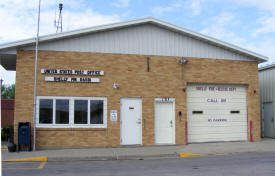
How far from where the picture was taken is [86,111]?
15.0m

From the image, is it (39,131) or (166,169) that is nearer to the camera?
(166,169)

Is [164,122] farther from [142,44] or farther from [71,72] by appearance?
[71,72]

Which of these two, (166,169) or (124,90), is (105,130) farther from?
(166,169)

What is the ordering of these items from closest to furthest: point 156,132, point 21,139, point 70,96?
1. point 21,139
2. point 70,96
3. point 156,132

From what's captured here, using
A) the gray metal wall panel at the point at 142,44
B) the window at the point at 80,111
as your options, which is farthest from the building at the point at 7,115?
the gray metal wall panel at the point at 142,44

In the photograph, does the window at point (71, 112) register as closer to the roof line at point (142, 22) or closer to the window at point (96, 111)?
the window at point (96, 111)

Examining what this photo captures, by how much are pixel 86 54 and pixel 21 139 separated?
4.97m

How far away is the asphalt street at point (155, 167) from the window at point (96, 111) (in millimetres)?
3529

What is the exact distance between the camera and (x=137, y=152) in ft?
44.3

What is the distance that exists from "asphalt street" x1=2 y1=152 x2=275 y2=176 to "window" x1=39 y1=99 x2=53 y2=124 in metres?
3.33

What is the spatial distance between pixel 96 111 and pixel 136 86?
2.37m

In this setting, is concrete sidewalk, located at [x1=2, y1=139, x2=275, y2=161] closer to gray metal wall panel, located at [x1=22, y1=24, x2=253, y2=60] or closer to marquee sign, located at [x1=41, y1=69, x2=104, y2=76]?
marquee sign, located at [x1=41, y1=69, x2=104, y2=76]

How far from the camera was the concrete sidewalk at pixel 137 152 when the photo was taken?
1249cm

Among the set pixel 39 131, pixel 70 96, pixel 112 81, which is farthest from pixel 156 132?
pixel 39 131
